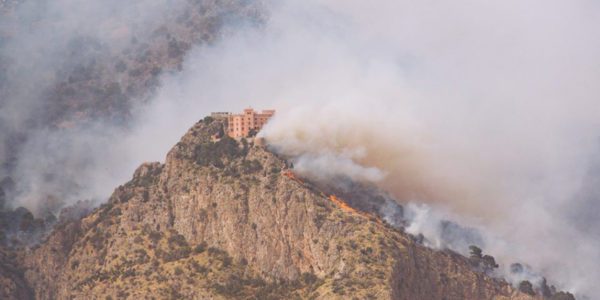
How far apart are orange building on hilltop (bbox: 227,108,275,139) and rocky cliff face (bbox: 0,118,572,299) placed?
2246 mm

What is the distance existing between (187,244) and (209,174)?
34.9 feet

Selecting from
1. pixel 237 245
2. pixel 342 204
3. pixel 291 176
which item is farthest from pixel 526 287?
pixel 237 245

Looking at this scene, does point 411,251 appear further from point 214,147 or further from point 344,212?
point 214,147

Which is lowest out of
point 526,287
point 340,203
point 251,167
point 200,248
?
point 200,248

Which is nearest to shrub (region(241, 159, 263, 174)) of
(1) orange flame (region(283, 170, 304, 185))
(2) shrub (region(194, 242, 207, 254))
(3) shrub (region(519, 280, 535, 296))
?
(1) orange flame (region(283, 170, 304, 185))

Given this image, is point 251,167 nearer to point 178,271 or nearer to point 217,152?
point 217,152

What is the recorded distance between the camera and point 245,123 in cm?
19288

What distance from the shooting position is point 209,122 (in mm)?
193500

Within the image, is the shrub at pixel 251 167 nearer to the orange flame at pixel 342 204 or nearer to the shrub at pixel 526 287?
the orange flame at pixel 342 204

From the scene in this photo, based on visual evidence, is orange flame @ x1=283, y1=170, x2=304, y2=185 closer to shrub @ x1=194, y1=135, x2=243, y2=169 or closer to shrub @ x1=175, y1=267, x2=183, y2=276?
shrub @ x1=194, y1=135, x2=243, y2=169

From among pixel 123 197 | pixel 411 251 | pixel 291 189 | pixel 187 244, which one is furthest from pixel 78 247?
pixel 411 251

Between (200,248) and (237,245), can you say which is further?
(200,248)

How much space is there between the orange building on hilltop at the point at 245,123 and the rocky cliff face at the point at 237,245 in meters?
2.25

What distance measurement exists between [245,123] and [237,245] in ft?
94.7
